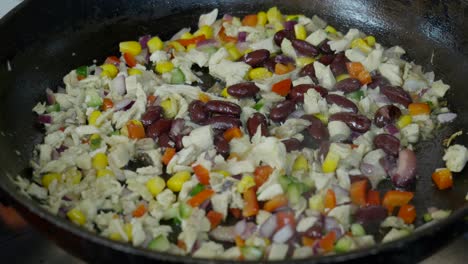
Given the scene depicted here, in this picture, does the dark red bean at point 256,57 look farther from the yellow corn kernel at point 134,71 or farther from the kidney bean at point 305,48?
the yellow corn kernel at point 134,71

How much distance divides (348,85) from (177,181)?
684mm

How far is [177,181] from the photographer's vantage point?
1.83 metres

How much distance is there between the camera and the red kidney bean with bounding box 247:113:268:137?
77.8 inches

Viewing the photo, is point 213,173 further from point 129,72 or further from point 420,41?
point 420,41

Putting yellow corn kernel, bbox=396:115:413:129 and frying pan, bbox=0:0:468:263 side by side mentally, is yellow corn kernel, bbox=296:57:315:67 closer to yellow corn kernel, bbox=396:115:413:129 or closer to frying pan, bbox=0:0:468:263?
frying pan, bbox=0:0:468:263

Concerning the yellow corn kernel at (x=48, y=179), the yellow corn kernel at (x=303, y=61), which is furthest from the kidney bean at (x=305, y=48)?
the yellow corn kernel at (x=48, y=179)

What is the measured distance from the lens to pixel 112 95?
2176 millimetres

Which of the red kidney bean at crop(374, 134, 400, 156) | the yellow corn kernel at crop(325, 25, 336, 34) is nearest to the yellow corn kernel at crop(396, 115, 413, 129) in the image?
the red kidney bean at crop(374, 134, 400, 156)

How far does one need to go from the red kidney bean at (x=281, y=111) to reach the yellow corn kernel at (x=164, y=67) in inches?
16.9

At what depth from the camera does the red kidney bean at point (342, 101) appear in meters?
2.06

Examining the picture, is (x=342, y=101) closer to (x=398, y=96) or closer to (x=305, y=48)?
(x=398, y=96)

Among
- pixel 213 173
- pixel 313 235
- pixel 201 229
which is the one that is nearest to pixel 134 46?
→ pixel 213 173

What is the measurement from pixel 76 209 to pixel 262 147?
0.54 m

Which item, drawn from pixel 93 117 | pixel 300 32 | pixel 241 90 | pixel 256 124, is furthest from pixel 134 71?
pixel 300 32
